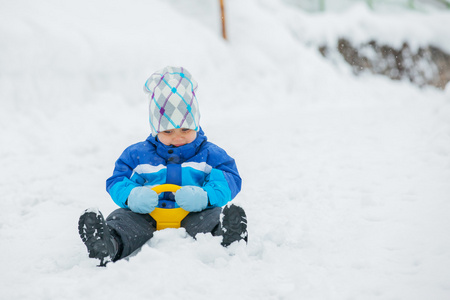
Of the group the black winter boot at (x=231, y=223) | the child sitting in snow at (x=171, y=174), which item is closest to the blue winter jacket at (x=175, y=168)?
the child sitting in snow at (x=171, y=174)

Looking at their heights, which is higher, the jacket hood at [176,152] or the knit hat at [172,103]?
the knit hat at [172,103]

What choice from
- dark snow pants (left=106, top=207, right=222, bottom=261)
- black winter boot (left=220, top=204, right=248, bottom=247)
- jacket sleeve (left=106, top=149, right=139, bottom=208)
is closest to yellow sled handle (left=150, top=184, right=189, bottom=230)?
dark snow pants (left=106, top=207, right=222, bottom=261)

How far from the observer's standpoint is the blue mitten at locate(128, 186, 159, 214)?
2.51m

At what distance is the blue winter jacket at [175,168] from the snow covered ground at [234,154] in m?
0.41

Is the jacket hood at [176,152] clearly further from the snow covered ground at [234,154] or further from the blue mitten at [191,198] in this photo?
the snow covered ground at [234,154]

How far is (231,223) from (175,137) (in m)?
0.80

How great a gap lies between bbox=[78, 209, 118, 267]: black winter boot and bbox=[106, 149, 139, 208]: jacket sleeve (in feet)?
1.28

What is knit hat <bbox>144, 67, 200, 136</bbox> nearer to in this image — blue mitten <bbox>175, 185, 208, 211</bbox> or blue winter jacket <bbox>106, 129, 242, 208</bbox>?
blue winter jacket <bbox>106, 129, 242, 208</bbox>

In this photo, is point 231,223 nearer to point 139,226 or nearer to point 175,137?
point 139,226

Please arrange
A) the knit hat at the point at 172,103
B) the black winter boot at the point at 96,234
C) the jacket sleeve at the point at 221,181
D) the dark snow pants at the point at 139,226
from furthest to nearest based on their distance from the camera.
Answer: the knit hat at the point at 172,103 → the jacket sleeve at the point at 221,181 → the dark snow pants at the point at 139,226 → the black winter boot at the point at 96,234

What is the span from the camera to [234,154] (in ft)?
16.6

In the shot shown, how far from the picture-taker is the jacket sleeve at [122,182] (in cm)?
263

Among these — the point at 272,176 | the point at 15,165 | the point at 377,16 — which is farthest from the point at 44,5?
the point at 377,16

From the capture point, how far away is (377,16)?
44.4ft
